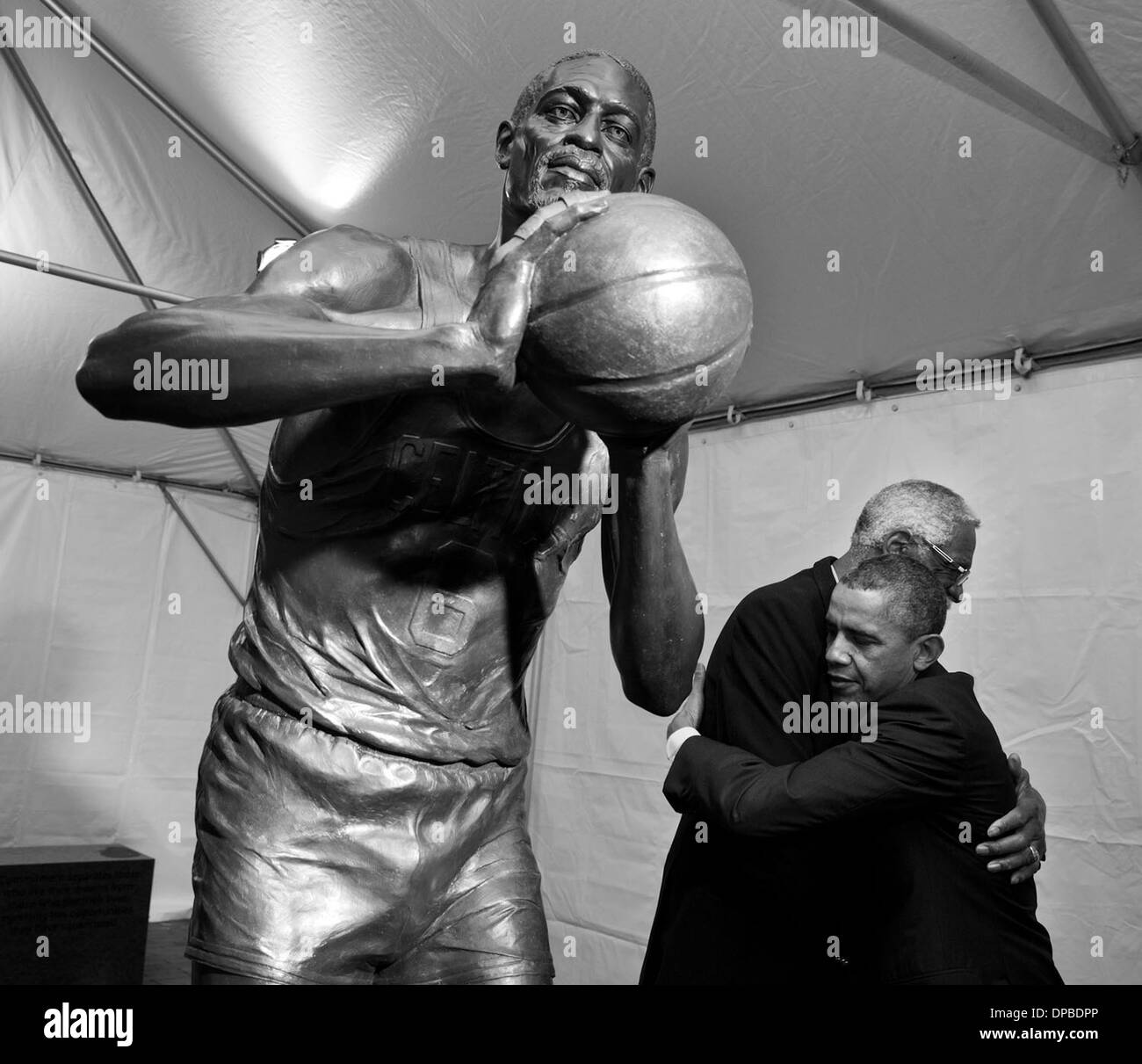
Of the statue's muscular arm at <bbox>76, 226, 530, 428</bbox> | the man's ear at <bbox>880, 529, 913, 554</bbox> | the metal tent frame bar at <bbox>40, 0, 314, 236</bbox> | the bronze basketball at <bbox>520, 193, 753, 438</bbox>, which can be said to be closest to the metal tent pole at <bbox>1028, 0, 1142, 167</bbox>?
the man's ear at <bbox>880, 529, 913, 554</bbox>

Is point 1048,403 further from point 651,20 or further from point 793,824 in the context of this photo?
point 793,824

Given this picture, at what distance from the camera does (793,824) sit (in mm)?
2354

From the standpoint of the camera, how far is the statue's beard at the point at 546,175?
159cm

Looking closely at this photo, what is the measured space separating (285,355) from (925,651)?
1973 mm

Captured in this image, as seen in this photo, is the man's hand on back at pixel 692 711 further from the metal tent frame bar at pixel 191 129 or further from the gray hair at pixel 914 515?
the metal tent frame bar at pixel 191 129

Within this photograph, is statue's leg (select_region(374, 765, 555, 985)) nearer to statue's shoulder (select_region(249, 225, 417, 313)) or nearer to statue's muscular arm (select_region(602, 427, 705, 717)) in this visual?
statue's muscular arm (select_region(602, 427, 705, 717))

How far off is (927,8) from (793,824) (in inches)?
99.4

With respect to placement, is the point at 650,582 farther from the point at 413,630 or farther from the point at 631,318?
the point at 631,318

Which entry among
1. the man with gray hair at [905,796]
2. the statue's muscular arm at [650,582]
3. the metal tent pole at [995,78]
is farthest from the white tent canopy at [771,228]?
the statue's muscular arm at [650,582]

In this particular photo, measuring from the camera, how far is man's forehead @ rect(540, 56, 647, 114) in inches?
64.0

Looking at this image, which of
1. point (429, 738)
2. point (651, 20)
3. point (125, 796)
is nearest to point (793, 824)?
point (429, 738)

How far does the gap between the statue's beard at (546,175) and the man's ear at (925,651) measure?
59.1 inches

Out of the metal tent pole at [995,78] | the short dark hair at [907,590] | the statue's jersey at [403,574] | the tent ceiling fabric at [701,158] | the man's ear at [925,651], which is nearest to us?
the statue's jersey at [403,574]

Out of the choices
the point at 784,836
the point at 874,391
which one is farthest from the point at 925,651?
the point at 874,391
